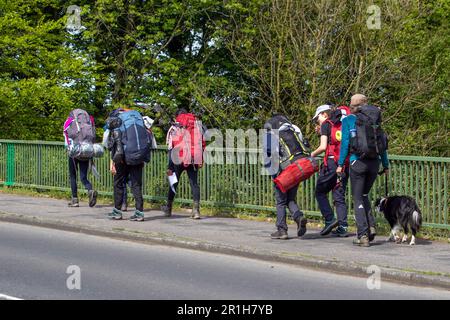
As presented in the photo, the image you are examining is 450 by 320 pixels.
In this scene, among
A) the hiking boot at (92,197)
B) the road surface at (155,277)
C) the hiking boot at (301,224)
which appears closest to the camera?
the road surface at (155,277)

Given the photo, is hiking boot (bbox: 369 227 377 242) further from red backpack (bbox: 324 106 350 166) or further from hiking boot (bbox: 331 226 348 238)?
red backpack (bbox: 324 106 350 166)

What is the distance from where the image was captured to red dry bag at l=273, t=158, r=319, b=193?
39.1ft

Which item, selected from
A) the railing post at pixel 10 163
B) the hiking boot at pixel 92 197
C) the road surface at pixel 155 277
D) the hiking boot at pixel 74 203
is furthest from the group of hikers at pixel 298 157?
the railing post at pixel 10 163

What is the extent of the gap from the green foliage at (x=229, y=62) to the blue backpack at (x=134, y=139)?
7003 mm

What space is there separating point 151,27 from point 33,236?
1940 centimetres

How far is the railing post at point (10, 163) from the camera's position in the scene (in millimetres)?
19562

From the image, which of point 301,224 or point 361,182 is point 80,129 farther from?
point 361,182

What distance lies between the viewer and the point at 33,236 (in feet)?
42.4

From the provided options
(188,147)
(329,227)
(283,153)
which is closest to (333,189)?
(329,227)


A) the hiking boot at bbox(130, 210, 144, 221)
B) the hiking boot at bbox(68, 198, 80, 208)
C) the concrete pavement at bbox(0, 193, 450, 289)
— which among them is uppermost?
the hiking boot at bbox(68, 198, 80, 208)

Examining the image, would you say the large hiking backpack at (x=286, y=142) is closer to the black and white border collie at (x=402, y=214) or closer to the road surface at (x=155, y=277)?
the black and white border collie at (x=402, y=214)

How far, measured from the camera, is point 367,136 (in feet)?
36.6

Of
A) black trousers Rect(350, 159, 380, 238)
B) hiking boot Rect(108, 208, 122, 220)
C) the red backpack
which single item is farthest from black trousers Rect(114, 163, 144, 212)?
black trousers Rect(350, 159, 380, 238)
